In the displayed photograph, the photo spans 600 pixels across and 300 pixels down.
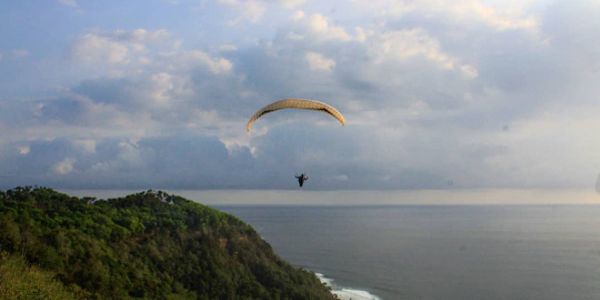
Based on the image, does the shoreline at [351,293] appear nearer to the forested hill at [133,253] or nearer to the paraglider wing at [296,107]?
the forested hill at [133,253]

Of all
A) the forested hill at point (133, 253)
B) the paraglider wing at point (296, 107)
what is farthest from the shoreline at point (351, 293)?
the paraglider wing at point (296, 107)

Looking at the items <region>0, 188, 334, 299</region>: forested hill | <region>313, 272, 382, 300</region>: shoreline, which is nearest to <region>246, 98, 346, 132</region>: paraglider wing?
<region>0, 188, 334, 299</region>: forested hill

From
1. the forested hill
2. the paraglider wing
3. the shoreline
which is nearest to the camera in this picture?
the paraglider wing

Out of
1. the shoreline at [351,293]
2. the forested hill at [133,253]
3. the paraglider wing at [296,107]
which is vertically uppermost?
the paraglider wing at [296,107]

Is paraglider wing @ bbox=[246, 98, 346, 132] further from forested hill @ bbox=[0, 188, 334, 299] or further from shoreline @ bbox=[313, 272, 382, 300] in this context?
shoreline @ bbox=[313, 272, 382, 300]

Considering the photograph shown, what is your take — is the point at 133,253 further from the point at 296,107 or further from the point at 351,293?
the point at 351,293

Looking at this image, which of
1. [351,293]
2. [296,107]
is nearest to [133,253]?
[296,107]
